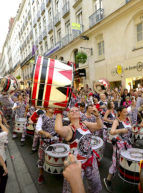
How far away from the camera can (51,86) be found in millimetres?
1747

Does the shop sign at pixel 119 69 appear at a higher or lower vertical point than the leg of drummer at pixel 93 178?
higher

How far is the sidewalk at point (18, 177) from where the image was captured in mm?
3062

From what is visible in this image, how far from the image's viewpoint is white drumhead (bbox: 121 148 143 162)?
253cm

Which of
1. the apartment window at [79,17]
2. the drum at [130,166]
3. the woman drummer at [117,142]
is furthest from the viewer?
the apartment window at [79,17]

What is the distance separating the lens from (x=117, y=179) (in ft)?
10.6

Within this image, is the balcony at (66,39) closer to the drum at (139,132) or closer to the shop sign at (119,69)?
the shop sign at (119,69)

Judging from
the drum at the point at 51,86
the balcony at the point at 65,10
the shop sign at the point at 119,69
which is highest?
the balcony at the point at 65,10

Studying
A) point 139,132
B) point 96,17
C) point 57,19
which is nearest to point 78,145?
point 139,132

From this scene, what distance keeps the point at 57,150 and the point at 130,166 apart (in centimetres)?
147

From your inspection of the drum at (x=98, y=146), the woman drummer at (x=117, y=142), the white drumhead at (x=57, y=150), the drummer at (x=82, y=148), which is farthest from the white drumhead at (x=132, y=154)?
the white drumhead at (x=57, y=150)

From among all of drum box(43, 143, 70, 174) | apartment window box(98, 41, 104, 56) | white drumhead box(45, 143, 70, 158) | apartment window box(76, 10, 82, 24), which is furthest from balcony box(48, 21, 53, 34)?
drum box(43, 143, 70, 174)

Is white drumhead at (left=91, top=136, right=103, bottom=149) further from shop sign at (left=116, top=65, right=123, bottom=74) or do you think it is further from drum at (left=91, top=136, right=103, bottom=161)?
shop sign at (left=116, top=65, right=123, bottom=74)

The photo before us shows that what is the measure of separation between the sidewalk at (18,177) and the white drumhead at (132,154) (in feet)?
6.70

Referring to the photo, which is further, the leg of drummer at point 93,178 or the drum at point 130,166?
the drum at point 130,166
